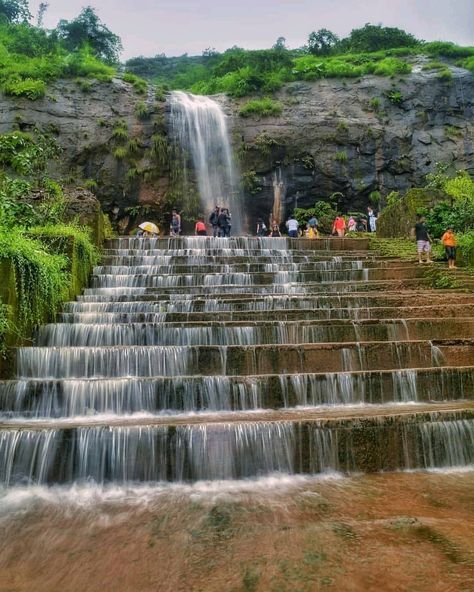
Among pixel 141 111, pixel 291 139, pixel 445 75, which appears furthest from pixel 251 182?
pixel 445 75

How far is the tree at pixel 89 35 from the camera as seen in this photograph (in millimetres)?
35000

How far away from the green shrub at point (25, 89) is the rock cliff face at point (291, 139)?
0.42 meters

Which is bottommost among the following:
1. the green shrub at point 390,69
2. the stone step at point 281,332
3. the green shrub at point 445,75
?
the stone step at point 281,332

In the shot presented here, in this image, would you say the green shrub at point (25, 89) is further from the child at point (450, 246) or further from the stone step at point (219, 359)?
the child at point (450, 246)

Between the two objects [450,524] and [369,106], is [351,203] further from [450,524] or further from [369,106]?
[450,524]

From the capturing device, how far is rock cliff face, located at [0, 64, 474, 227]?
2498cm

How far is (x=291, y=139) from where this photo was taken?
26422mm

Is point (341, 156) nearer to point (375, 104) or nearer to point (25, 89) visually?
point (375, 104)

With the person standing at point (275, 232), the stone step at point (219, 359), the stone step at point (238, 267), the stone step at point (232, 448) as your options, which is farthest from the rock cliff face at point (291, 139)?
the stone step at point (232, 448)

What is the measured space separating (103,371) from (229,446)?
112 inches

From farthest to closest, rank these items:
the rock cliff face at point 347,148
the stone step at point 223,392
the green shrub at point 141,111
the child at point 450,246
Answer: the rock cliff face at point 347,148 < the green shrub at point 141,111 < the child at point 450,246 < the stone step at point 223,392

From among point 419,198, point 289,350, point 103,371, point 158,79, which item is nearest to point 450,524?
point 289,350

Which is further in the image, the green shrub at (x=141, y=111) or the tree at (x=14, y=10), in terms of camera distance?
the tree at (x=14, y=10)

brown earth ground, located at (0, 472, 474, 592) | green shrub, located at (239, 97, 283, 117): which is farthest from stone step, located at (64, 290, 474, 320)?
green shrub, located at (239, 97, 283, 117)
